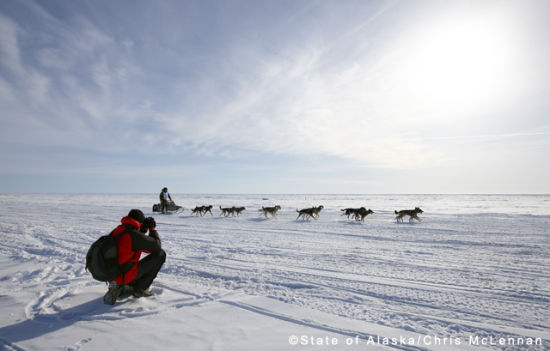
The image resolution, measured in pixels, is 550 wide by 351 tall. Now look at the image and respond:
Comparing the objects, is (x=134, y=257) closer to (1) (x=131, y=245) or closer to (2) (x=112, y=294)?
(1) (x=131, y=245)

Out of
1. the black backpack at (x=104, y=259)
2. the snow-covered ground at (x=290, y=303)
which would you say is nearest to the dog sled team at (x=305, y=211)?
the snow-covered ground at (x=290, y=303)

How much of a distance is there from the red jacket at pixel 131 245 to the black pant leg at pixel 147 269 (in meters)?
0.10

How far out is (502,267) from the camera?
5.08 meters

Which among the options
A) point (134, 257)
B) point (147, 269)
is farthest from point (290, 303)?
point (134, 257)

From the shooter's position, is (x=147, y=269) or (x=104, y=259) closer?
(x=104, y=259)

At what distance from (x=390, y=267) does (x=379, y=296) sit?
1.62m

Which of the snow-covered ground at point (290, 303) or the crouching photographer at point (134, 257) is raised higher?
the crouching photographer at point (134, 257)

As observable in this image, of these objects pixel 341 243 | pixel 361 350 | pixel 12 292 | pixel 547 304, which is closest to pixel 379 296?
pixel 361 350

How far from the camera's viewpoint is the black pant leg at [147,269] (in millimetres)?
3273

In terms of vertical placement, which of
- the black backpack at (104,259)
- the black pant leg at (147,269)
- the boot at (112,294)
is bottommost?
the boot at (112,294)

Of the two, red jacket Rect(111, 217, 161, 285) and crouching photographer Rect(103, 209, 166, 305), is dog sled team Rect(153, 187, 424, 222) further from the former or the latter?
red jacket Rect(111, 217, 161, 285)

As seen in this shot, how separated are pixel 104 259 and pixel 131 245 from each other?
0.27 meters

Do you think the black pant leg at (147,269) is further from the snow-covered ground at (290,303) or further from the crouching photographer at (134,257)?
the snow-covered ground at (290,303)

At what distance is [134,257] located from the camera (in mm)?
3070
